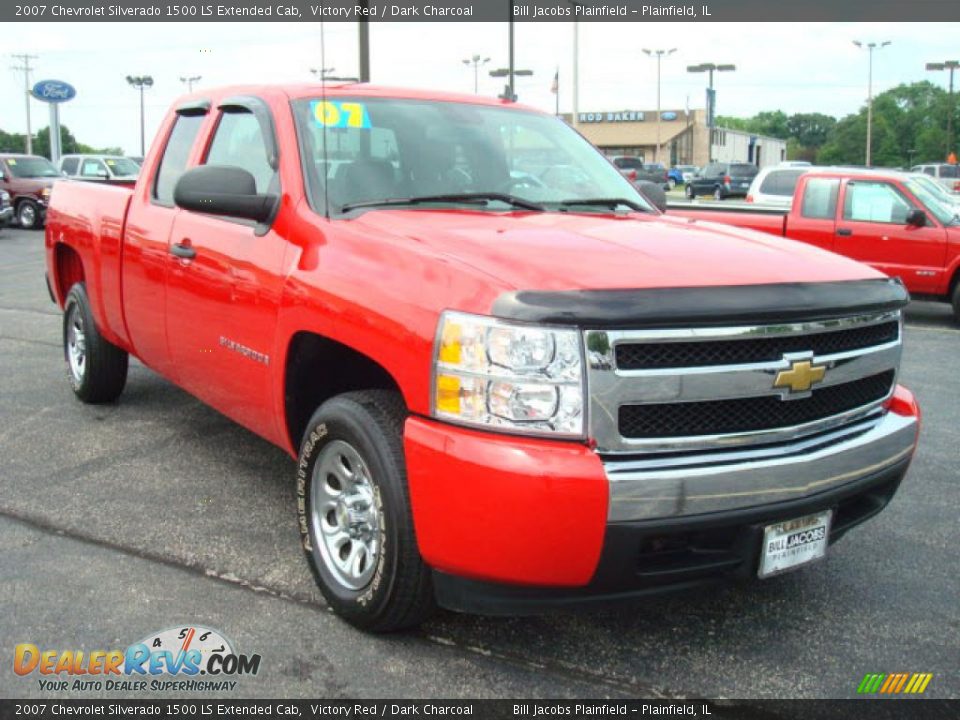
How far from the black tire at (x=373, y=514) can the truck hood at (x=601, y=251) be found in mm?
571

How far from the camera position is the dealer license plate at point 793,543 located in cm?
284

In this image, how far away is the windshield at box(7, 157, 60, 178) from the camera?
23125mm

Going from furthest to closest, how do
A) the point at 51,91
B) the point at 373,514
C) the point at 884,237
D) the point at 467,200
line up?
1. the point at 51,91
2. the point at 884,237
3. the point at 467,200
4. the point at 373,514

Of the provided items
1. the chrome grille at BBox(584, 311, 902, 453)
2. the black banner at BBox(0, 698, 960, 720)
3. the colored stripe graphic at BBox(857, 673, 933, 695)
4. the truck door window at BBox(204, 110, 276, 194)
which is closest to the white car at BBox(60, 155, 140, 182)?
the truck door window at BBox(204, 110, 276, 194)

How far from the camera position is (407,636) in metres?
3.20

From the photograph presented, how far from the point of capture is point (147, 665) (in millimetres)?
3045

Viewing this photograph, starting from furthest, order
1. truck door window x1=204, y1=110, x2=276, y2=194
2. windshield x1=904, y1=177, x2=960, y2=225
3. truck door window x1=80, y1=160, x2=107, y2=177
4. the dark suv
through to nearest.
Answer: truck door window x1=80, y1=160, x2=107, y2=177 → the dark suv → windshield x1=904, y1=177, x2=960, y2=225 → truck door window x1=204, y1=110, x2=276, y2=194

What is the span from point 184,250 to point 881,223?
8.70 metres

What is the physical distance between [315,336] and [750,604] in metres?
1.87

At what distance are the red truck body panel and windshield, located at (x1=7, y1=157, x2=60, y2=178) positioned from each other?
18413 mm

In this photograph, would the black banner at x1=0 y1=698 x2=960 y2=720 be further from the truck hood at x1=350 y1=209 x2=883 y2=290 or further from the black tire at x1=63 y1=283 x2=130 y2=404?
the black tire at x1=63 y1=283 x2=130 y2=404

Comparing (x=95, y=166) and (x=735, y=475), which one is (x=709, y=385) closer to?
(x=735, y=475)

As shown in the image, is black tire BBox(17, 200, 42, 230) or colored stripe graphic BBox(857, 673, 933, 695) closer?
colored stripe graphic BBox(857, 673, 933, 695)

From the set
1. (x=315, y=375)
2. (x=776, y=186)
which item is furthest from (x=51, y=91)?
(x=315, y=375)
